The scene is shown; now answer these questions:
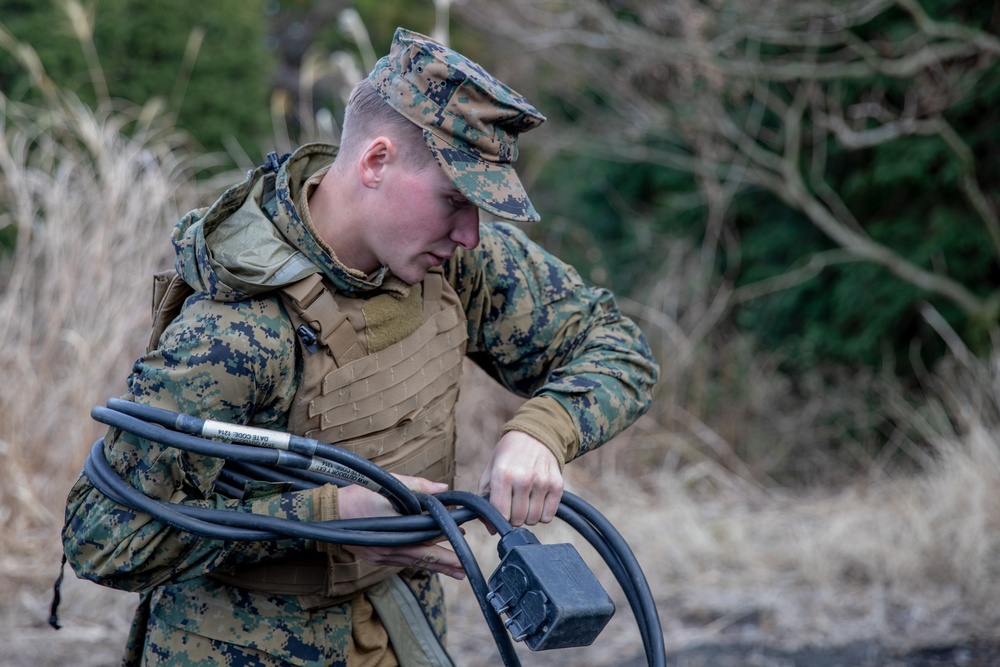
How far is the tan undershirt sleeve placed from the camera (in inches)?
72.4

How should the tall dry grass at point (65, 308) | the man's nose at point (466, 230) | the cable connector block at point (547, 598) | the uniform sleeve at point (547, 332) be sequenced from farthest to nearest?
the tall dry grass at point (65, 308), the uniform sleeve at point (547, 332), the man's nose at point (466, 230), the cable connector block at point (547, 598)

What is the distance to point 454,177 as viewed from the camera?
1735mm

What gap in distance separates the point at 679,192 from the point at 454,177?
673 cm

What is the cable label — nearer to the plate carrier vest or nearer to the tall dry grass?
the plate carrier vest

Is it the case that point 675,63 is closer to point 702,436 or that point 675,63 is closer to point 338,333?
point 702,436

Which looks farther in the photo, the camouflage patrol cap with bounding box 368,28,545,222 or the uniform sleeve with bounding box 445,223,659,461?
the uniform sleeve with bounding box 445,223,659,461

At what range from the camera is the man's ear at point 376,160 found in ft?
5.96

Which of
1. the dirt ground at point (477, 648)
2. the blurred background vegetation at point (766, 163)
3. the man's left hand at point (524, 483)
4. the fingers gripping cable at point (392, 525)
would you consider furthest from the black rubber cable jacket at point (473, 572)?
the blurred background vegetation at point (766, 163)

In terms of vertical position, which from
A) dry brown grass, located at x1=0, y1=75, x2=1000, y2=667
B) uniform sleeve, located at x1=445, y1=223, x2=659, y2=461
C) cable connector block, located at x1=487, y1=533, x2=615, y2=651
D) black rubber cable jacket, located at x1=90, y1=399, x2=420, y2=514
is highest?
uniform sleeve, located at x1=445, y1=223, x2=659, y2=461

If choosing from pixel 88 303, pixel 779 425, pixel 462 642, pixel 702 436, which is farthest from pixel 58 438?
pixel 779 425

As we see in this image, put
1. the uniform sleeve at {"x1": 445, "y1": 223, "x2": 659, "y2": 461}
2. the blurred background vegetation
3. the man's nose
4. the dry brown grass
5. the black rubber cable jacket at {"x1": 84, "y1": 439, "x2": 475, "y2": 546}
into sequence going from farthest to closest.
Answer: the blurred background vegetation, the dry brown grass, the uniform sleeve at {"x1": 445, "y1": 223, "x2": 659, "y2": 461}, the man's nose, the black rubber cable jacket at {"x1": 84, "y1": 439, "x2": 475, "y2": 546}

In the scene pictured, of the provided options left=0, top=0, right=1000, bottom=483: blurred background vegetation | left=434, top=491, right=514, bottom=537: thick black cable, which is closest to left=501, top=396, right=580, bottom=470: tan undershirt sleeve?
left=434, top=491, right=514, bottom=537: thick black cable

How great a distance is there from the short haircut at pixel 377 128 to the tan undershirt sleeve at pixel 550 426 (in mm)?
484

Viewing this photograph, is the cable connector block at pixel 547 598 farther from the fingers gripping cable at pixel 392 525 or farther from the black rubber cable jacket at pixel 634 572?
the black rubber cable jacket at pixel 634 572
